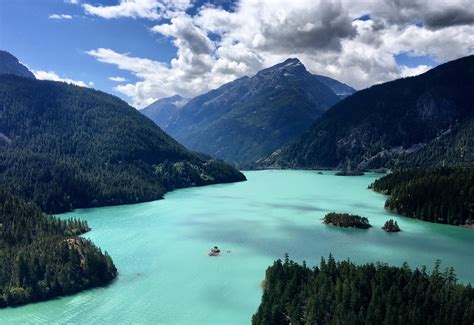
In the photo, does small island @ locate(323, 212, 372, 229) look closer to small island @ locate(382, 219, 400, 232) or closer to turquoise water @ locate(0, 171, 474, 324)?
turquoise water @ locate(0, 171, 474, 324)

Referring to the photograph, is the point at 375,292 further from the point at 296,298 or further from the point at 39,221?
the point at 39,221

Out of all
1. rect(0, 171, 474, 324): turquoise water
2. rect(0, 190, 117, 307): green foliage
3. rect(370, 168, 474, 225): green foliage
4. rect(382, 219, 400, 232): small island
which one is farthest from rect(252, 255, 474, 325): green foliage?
rect(370, 168, 474, 225): green foliage

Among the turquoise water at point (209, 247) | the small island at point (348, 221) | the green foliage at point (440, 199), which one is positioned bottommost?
the turquoise water at point (209, 247)

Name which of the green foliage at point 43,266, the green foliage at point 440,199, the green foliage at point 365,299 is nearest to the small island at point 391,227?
the green foliage at point 440,199

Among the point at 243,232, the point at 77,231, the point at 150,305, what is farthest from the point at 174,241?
the point at 150,305

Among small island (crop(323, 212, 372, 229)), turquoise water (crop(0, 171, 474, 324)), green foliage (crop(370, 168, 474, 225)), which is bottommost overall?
turquoise water (crop(0, 171, 474, 324))

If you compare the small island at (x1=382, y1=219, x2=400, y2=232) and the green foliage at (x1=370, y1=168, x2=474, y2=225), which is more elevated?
the green foliage at (x1=370, y1=168, x2=474, y2=225)

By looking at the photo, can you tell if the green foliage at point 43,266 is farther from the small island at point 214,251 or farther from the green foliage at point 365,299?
the green foliage at point 365,299
